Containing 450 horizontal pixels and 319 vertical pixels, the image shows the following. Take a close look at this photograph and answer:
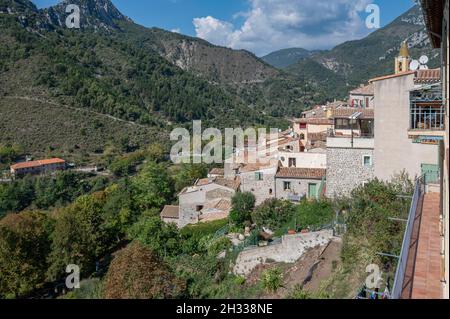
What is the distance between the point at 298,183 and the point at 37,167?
130 ft

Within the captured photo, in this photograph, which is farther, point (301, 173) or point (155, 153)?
point (155, 153)

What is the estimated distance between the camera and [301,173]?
23.2m

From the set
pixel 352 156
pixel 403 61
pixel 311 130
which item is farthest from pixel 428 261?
pixel 311 130

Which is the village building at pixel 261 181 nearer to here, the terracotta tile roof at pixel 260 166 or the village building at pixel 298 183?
the terracotta tile roof at pixel 260 166

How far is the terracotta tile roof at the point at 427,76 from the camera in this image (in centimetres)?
1406

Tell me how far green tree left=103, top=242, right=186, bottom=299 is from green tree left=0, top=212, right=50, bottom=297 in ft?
35.3

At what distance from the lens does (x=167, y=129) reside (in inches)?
2992

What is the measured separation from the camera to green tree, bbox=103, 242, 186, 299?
12.4 metres

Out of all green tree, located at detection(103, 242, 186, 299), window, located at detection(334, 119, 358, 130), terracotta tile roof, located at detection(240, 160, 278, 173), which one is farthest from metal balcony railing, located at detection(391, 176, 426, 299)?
terracotta tile roof, located at detection(240, 160, 278, 173)

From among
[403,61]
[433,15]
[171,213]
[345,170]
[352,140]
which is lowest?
[171,213]

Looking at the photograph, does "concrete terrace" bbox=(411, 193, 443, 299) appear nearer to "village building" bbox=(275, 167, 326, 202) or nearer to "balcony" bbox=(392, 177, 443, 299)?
"balcony" bbox=(392, 177, 443, 299)

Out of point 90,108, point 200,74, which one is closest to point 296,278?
point 90,108

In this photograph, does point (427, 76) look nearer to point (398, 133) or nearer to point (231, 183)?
point (398, 133)

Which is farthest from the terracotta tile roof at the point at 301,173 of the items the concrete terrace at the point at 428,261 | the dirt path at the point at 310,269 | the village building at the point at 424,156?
the concrete terrace at the point at 428,261
